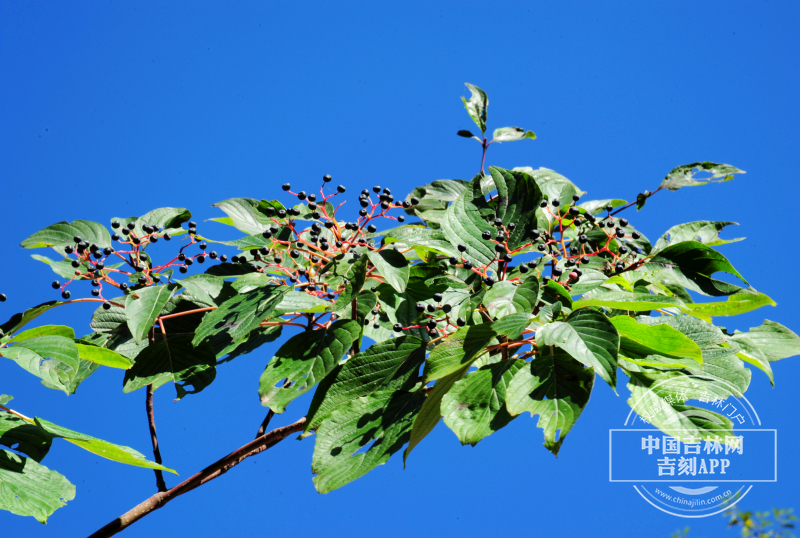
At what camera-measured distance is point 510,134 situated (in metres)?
1.72

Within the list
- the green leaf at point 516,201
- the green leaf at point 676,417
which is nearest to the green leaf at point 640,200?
the green leaf at point 516,201

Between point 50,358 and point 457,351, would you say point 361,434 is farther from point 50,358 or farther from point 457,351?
point 50,358

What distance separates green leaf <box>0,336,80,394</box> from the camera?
1.14 metres

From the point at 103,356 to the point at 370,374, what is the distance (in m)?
0.54

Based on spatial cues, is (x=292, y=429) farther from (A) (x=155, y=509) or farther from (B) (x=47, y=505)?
(B) (x=47, y=505)

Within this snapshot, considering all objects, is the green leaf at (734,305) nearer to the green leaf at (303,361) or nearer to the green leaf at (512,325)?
the green leaf at (512,325)

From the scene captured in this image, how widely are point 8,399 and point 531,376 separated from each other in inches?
46.7

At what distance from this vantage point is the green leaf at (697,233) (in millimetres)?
1582

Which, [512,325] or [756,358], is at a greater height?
[756,358]

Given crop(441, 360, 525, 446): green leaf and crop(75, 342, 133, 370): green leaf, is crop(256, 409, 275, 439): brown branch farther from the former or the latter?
crop(441, 360, 525, 446): green leaf

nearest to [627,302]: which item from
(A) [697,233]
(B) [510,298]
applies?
(B) [510,298]

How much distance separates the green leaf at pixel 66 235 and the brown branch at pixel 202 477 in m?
0.59

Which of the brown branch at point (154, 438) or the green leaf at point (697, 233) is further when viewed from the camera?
the green leaf at point (697, 233)

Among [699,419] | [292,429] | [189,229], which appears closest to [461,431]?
[699,419]
